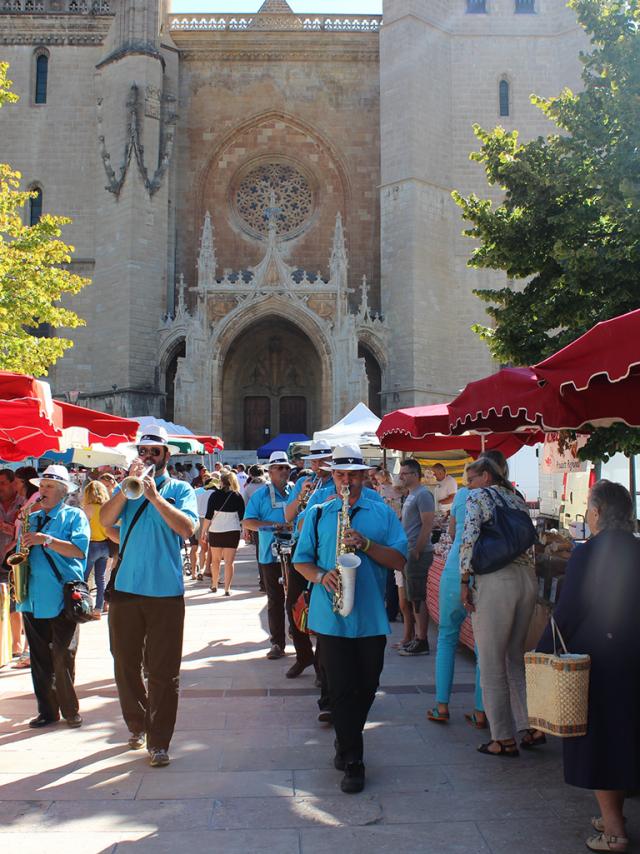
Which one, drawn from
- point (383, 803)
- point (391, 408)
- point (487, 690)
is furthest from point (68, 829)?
point (391, 408)

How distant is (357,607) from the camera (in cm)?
436

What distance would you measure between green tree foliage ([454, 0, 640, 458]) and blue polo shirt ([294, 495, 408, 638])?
4946 mm

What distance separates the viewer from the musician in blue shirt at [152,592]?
455 cm

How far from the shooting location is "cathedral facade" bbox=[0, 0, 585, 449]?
2586 centimetres

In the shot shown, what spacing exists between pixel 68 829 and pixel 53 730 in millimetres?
1723

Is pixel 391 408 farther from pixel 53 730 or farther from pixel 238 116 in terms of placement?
pixel 53 730

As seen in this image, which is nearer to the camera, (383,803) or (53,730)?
(383,803)

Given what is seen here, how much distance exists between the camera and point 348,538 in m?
4.23

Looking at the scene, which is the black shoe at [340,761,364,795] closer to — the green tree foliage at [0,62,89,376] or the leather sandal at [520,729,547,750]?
the leather sandal at [520,729,547,750]

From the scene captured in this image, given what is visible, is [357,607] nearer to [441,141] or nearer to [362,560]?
[362,560]

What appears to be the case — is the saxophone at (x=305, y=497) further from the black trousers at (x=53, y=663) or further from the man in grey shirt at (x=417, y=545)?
A: the black trousers at (x=53, y=663)

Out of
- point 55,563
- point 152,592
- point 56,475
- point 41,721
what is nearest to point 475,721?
point 152,592

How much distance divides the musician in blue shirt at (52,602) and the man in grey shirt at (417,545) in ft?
10.2

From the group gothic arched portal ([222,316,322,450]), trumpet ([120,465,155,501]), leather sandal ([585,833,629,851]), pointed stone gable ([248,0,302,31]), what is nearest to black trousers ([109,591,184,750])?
trumpet ([120,465,155,501])
